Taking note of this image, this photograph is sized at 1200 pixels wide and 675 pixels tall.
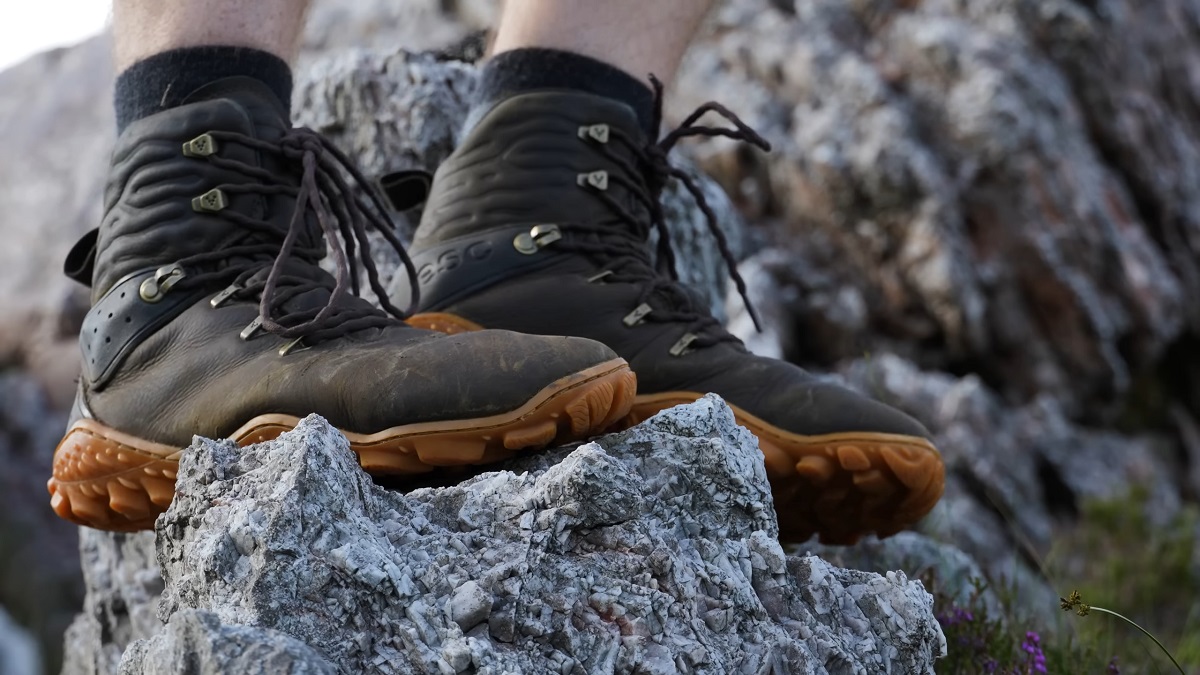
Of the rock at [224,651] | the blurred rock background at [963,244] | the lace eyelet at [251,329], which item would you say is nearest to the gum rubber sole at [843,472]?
the lace eyelet at [251,329]

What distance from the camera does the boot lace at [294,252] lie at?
1.92 metres

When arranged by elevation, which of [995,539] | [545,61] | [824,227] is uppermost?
[545,61]

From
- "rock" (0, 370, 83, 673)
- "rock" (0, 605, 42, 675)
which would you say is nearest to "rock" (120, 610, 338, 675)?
"rock" (0, 605, 42, 675)

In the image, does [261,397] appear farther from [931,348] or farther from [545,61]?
[931,348]

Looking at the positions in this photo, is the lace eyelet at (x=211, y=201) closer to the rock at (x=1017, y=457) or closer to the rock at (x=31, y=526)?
the rock at (x=1017, y=457)

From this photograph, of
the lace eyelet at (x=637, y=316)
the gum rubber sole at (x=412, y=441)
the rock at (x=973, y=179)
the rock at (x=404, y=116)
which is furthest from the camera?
the rock at (x=973, y=179)

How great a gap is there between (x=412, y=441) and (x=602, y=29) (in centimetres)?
118

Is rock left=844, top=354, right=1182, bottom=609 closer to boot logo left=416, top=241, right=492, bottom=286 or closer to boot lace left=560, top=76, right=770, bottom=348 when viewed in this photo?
boot lace left=560, top=76, right=770, bottom=348

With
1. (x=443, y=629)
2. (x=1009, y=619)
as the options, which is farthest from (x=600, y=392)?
(x=1009, y=619)

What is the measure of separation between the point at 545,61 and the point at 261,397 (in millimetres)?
1056

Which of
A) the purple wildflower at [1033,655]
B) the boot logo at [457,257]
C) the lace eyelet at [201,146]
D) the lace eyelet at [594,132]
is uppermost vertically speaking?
the lace eyelet at [201,146]

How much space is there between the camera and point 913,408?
714 centimetres

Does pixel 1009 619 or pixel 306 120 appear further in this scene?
pixel 306 120

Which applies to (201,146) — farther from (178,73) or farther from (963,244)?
(963,244)
